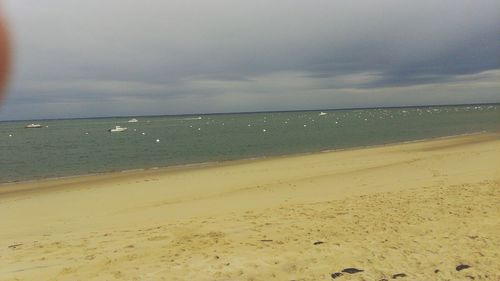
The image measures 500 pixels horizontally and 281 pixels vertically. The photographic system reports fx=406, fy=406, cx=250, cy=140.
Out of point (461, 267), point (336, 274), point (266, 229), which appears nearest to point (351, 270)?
point (336, 274)

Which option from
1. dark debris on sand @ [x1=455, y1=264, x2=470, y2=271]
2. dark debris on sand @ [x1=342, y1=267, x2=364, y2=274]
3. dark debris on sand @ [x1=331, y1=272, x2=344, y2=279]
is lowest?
dark debris on sand @ [x1=331, y1=272, x2=344, y2=279]

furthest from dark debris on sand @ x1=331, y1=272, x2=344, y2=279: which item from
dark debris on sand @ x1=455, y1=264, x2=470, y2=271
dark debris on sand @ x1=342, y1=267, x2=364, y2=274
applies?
dark debris on sand @ x1=455, y1=264, x2=470, y2=271

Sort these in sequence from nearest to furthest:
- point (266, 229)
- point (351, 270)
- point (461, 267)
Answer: point (461, 267)
point (351, 270)
point (266, 229)

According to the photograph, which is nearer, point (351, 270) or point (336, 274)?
point (336, 274)

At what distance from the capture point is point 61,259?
774 cm

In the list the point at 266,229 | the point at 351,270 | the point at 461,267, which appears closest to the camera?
the point at 461,267

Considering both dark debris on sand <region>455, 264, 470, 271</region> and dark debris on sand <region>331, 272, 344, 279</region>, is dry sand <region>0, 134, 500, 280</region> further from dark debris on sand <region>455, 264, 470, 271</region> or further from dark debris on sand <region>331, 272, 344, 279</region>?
dark debris on sand <region>331, 272, 344, 279</region>

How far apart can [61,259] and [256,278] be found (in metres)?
3.96

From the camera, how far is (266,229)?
29.9 feet

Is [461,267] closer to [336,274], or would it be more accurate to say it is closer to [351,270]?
[351,270]

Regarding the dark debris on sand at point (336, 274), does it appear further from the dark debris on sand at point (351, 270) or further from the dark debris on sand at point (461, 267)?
the dark debris on sand at point (461, 267)

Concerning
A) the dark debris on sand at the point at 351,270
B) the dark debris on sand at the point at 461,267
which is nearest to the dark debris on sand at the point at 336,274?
the dark debris on sand at the point at 351,270

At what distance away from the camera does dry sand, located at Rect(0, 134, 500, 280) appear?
6.72 m

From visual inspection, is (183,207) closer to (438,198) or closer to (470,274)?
(438,198)
